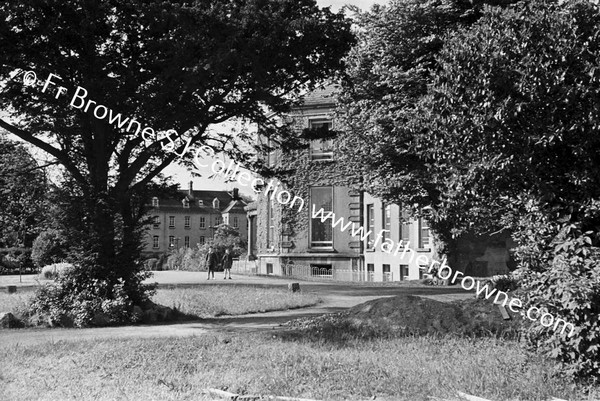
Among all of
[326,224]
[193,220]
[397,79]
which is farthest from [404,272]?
[193,220]

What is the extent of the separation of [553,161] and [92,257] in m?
11.0

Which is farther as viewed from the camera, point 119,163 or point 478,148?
point 119,163

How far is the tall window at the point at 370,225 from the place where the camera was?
3921 cm

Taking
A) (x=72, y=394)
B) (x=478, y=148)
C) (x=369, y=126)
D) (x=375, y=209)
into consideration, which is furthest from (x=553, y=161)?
(x=375, y=209)

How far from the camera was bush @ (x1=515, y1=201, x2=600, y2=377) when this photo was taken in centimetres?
736

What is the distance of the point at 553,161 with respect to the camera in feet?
26.7

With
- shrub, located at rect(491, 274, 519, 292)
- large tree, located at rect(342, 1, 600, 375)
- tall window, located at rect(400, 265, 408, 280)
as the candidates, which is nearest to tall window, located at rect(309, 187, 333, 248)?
tall window, located at rect(400, 265, 408, 280)

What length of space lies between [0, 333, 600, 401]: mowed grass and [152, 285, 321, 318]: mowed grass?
22.1 ft

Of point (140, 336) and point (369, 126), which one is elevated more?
point (369, 126)

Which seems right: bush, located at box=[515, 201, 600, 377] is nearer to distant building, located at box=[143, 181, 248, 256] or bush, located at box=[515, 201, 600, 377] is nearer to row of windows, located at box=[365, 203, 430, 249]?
row of windows, located at box=[365, 203, 430, 249]

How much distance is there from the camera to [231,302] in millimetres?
19781

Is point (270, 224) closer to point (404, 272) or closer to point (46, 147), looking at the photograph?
point (404, 272)

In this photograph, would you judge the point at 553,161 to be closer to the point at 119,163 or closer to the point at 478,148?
the point at 478,148

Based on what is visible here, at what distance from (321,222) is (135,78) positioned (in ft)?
88.1
